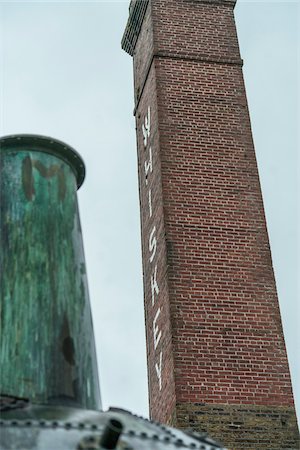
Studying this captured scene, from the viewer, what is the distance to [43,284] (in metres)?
2.96

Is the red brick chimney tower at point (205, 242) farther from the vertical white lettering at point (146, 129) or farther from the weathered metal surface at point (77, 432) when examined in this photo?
the weathered metal surface at point (77, 432)

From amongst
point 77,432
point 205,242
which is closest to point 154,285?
point 205,242

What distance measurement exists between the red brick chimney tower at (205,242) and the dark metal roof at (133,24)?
4.2 inches

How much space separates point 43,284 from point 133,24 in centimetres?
913

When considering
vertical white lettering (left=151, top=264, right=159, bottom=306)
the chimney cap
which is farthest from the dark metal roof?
the chimney cap

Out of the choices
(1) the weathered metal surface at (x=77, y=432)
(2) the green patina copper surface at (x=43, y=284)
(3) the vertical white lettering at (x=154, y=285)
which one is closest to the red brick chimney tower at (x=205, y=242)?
(3) the vertical white lettering at (x=154, y=285)

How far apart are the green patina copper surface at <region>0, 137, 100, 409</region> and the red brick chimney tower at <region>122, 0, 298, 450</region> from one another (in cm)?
484

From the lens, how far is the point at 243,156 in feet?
31.7

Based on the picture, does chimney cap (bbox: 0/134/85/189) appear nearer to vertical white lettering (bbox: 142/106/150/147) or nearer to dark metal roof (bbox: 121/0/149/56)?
vertical white lettering (bbox: 142/106/150/147)

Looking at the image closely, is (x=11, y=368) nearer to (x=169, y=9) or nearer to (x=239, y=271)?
(x=239, y=271)

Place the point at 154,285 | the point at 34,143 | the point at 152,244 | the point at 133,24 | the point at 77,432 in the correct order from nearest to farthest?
the point at 77,432
the point at 34,143
the point at 154,285
the point at 152,244
the point at 133,24

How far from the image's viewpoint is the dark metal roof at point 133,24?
36.5 ft

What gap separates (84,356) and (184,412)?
193 inches

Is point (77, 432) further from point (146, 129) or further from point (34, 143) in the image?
point (146, 129)
